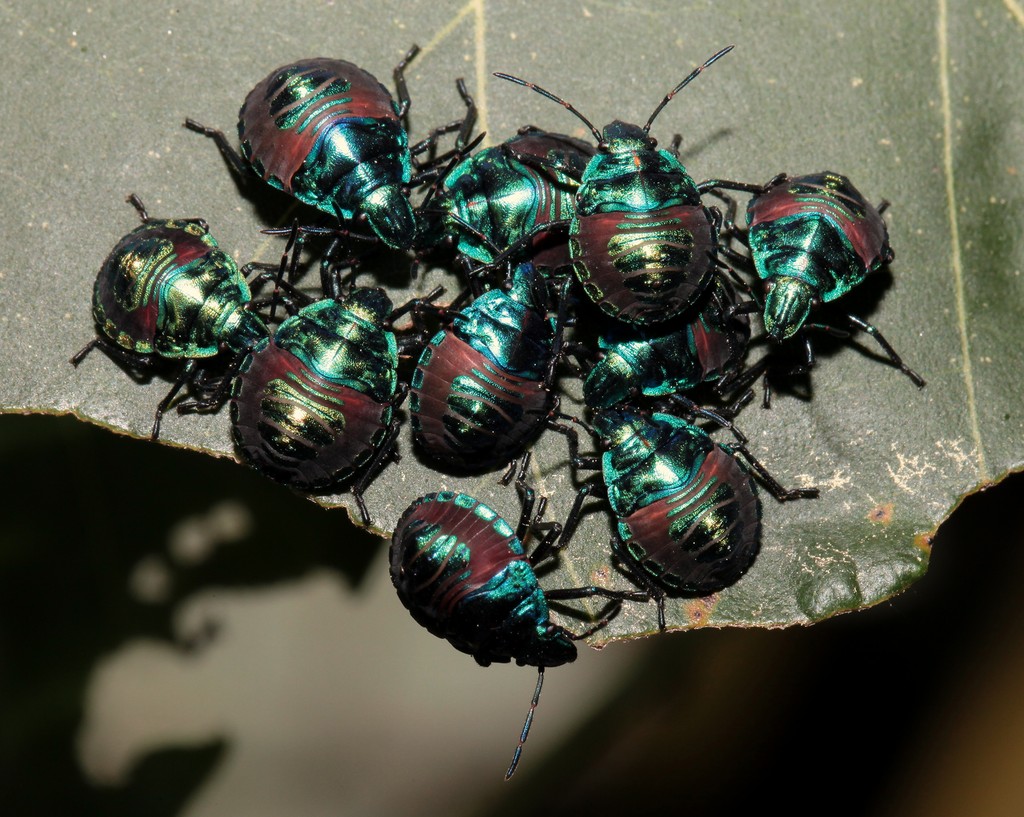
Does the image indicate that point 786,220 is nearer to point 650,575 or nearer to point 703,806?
Result: point 650,575

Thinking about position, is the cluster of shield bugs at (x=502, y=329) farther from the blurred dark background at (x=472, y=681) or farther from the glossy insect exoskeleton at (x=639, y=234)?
the blurred dark background at (x=472, y=681)

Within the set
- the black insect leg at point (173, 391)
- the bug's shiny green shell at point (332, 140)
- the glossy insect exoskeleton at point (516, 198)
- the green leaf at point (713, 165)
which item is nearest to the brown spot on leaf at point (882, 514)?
the green leaf at point (713, 165)

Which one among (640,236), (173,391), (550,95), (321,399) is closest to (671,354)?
(640,236)

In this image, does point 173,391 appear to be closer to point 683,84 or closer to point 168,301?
point 168,301

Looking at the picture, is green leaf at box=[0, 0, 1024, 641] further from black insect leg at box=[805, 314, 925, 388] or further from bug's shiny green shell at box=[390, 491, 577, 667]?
bug's shiny green shell at box=[390, 491, 577, 667]

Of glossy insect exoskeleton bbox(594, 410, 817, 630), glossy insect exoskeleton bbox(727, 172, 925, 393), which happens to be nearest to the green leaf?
glossy insect exoskeleton bbox(594, 410, 817, 630)
